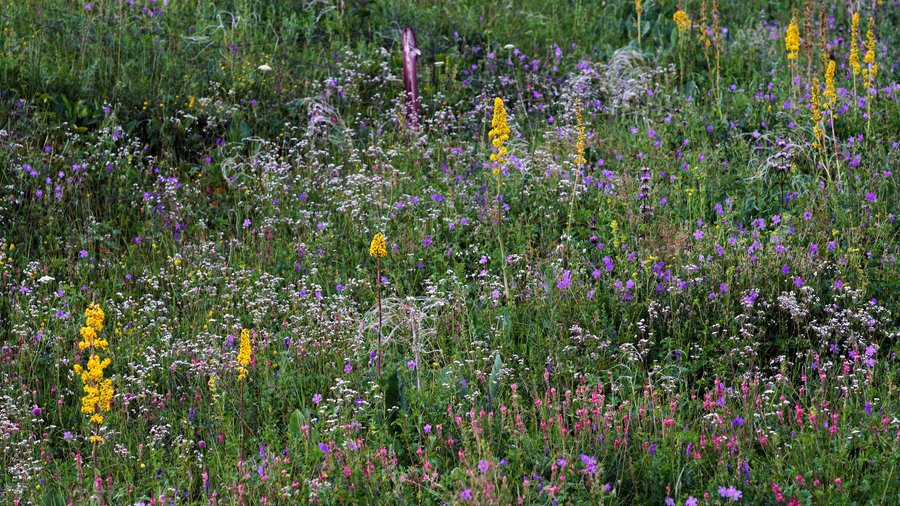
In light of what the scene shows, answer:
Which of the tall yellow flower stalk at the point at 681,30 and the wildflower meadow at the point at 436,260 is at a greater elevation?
the tall yellow flower stalk at the point at 681,30

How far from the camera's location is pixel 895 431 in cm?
335

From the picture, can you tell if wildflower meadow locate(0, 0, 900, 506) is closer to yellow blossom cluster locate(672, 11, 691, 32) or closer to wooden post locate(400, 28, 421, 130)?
wooden post locate(400, 28, 421, 130)

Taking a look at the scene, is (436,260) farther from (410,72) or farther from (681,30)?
(681,30)

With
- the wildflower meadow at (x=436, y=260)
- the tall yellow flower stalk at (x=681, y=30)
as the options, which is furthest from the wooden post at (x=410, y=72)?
the tall yellow flower stalk at (x=681, y=30)

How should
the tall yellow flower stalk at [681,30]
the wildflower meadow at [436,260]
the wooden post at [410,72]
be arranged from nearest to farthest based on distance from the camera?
the wildflower meadow at [436,260], the wooden post at [410,72], the tall yellow flower stalk at [681,30]

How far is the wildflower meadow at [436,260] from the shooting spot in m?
3.46

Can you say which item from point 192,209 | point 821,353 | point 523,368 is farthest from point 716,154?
point 192,209

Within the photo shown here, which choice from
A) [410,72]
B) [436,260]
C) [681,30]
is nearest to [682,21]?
[681,30]

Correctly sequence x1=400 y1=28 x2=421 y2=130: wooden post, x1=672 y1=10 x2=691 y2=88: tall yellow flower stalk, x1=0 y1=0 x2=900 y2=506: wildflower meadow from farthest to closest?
x1=672 y1=10 x2=691 y2=88: tall yellow flower stalk → x1=400 y1=28 x2=421 y2=130: wooden post → x1=0 y1=0 x2=900 y2=506: wildflower meadow

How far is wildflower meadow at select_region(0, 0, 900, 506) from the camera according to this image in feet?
11.3

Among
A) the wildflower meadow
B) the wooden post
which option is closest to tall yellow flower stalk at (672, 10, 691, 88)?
the wildflower meadow

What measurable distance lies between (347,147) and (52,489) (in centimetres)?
401

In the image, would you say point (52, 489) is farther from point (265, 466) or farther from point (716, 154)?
point (716, 154)

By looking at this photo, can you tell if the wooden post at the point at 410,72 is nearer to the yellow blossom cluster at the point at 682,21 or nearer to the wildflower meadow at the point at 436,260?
the wildflower meadow at the point at 436,260
